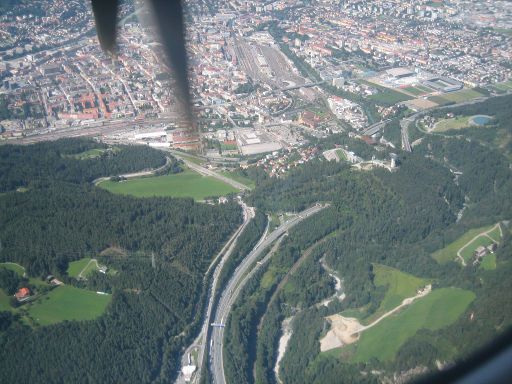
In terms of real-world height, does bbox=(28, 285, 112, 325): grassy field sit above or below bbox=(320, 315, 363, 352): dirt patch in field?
above

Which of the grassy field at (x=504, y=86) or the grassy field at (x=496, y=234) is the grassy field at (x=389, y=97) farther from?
the grassy field at (x=496, y=234)

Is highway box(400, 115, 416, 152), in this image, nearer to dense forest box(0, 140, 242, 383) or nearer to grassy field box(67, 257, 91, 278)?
dense forest box(0, 140, 242, 383)

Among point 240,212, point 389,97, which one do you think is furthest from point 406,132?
point 240,212

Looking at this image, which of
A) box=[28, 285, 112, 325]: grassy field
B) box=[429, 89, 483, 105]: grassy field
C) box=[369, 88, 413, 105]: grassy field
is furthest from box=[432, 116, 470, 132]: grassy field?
box=[28, 285, 112, 325]: grassy field

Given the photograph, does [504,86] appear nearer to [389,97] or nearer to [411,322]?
[389,97]

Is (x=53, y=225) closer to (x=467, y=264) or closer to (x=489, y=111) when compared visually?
(x=467, y=264)

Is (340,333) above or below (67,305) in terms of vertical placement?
below

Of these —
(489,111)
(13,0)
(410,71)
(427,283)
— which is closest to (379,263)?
(427,283)
